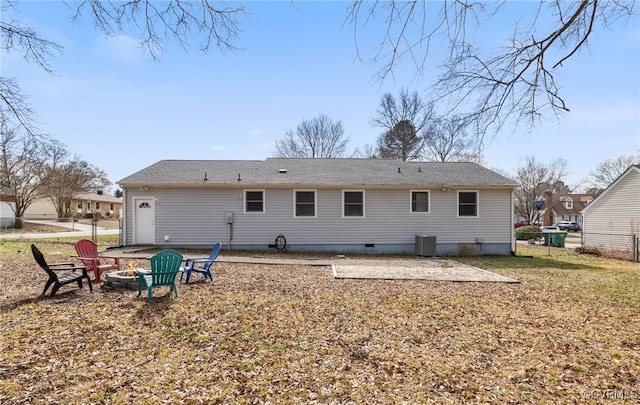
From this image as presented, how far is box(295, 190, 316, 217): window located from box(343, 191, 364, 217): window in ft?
4.45

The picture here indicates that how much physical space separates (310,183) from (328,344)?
1001 centimetres

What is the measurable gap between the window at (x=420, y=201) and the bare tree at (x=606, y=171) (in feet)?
150

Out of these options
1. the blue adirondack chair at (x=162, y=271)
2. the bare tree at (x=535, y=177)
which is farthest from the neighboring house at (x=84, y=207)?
the bare tree at (x=535, y=177)

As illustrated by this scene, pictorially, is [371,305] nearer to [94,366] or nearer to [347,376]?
[347,376]

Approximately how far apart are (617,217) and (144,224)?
→ 22.0m

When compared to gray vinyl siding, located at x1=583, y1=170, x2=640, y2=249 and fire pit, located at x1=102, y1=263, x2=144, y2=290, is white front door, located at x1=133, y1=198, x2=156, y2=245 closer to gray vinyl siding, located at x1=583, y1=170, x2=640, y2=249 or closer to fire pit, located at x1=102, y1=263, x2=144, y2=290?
fire pit, located at x1=102, y1=263, x2=144, y2=290

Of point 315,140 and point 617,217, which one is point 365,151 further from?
point 617,217

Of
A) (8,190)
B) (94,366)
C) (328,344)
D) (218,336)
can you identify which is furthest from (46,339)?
(8,190)

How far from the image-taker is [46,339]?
4.18m

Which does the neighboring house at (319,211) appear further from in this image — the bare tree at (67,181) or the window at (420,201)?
the bare tree at (67,181)

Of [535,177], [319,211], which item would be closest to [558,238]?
[319,211]

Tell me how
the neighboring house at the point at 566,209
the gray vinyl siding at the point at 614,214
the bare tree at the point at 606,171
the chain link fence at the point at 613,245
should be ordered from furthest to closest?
1. the neighboring house at the point at 566,209
2. the bare tree at the point at 606,171
3. the gray vinyl siding at the point at 614,214
4. the chain link fence at the point at 613,245

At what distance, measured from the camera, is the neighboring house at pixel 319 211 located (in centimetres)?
1413

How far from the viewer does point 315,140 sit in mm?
34750
